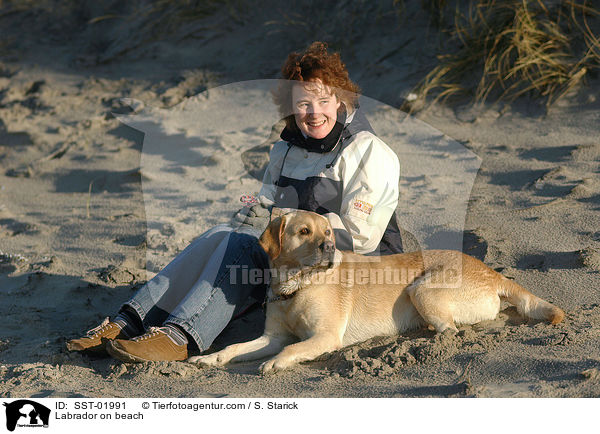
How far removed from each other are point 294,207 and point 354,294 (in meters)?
0.68

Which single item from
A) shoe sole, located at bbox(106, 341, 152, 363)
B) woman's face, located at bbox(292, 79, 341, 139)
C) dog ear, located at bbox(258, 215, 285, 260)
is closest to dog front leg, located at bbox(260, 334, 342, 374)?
dog ear, located at bbox(258, 215, 285, 260)

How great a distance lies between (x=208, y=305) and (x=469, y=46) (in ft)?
15.1

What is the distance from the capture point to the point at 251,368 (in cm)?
386

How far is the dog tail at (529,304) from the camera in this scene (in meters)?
3.89

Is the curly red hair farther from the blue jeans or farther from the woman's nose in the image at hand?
the blue jeans

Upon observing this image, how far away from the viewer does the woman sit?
3.98 m

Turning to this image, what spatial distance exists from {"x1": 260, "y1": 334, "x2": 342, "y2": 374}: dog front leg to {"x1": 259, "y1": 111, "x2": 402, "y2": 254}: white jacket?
0.61 metres

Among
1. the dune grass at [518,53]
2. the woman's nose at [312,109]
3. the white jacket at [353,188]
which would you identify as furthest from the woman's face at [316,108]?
the dune grass at [518,53]

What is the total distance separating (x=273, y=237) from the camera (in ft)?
12.9

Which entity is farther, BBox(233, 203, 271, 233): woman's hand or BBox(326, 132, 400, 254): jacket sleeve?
BBox(233, 203, 271, 233): woman's hand
